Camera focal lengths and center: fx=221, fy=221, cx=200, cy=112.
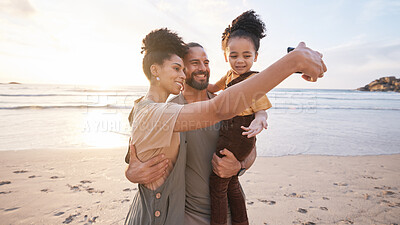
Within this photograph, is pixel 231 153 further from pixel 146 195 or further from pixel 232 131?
pixel 146 195

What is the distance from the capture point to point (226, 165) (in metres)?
1.98

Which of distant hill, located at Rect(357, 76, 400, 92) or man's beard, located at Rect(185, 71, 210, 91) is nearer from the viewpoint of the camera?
man's beard, located at Rect(185, 71, 210, 91)

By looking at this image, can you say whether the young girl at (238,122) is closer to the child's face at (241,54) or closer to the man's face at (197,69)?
the child's face at (241,54)

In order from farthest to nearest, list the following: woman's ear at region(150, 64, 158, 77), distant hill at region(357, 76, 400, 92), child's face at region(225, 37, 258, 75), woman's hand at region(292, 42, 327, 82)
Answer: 1. distant hill at region(357, 76, 400, 92)
2. child's face at region(225, 37, 258, 75)
3. woman's ear at region(150, 64, 158, 77)
4. woman's hand at region(292, 42, 327, 82)

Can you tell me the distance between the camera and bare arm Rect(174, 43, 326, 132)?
114 centimetres

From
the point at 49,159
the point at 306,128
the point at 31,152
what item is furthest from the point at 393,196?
the point at 31,152

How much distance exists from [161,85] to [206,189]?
1067mm

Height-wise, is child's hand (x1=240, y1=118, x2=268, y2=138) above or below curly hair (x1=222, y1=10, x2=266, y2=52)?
below

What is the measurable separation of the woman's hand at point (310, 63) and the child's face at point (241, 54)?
1.43 meters

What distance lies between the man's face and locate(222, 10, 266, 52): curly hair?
439mm

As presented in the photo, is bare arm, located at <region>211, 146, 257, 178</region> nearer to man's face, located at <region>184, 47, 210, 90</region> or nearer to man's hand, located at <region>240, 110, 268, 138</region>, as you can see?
man's hand, located at <region>240, 110, 268, 138</region>

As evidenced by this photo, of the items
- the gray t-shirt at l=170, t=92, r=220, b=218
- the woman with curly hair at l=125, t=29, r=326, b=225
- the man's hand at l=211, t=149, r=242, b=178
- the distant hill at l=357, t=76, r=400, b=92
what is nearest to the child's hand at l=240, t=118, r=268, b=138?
the man's hand at l=211, t=149, r=242, b=178

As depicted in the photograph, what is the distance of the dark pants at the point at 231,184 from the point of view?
Answer: 202cm

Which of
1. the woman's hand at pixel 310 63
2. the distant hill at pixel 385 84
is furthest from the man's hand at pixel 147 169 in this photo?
the distant hill at pixel 385 84
